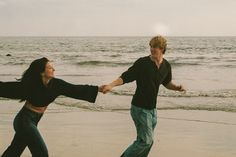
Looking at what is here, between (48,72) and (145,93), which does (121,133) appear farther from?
(48,72)

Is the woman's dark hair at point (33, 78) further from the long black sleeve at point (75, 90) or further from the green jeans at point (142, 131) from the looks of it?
the green jeans at point (142, 131)

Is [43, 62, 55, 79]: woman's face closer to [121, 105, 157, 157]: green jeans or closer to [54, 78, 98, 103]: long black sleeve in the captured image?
[54, 78, 98, 103]: long black sleeve

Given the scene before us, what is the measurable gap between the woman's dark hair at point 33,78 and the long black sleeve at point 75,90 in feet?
0.70

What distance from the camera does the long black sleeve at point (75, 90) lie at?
206 inches

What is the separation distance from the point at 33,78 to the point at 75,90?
0.53 meters

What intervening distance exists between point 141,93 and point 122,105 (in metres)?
7.84

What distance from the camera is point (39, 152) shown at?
5.16 metres

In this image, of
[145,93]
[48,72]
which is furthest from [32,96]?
[145,93]

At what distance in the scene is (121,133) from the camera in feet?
29.3

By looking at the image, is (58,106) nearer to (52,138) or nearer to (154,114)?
(52,138)

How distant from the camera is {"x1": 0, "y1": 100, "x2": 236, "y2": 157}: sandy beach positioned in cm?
749

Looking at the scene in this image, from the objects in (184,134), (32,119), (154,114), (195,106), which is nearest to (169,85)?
(154,114)

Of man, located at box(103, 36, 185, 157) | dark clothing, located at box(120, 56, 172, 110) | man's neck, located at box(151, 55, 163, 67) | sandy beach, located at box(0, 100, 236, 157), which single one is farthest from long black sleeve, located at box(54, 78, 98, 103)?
sandy beach, located at box(0, 100, 236, 157)

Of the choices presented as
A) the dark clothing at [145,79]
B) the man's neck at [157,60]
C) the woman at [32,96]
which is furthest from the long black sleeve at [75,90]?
the man's neck at [157,60]
